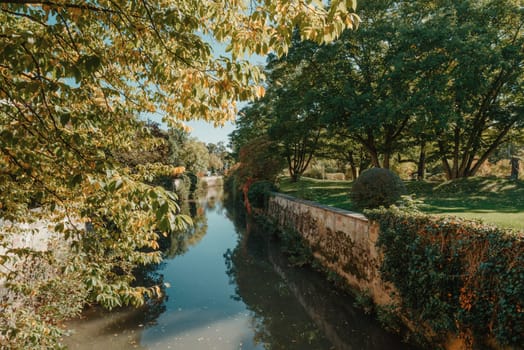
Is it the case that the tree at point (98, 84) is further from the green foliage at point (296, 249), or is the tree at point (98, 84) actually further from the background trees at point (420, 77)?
the background trees at point (420, 77)

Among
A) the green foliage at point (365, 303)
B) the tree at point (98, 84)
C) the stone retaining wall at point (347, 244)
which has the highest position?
the tree at point (98, 84)

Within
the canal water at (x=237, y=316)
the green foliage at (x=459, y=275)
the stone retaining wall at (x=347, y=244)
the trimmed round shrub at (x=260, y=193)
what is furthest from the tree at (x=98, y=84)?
the trimmed round shrub at (x=260, y=193)

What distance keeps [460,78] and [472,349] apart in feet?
41.4

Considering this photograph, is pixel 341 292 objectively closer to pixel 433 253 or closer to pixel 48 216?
pixel 433 253

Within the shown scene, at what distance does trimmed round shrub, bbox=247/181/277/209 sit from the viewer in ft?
65.8

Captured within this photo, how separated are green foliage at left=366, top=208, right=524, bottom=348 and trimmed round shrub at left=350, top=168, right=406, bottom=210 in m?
3.48

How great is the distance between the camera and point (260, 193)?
20.4 m

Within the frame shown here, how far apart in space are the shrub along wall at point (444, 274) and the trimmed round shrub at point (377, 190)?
6.03 ft

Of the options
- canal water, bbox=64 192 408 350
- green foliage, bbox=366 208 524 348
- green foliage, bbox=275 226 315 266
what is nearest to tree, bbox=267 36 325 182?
green foliage, bbox=275 226 315 266

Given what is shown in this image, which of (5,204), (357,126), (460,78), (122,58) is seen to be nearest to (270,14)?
(122,58)

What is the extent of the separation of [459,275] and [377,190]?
17.3 ft

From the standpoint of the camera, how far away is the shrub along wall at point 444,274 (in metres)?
3.61

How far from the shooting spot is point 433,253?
485 centimetres

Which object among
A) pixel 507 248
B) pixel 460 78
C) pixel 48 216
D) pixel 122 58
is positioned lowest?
pixel 507 248
